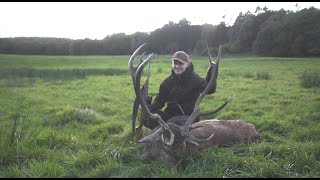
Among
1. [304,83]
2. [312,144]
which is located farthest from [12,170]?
[304,83]

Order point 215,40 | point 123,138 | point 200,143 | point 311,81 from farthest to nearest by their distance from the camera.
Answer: point 311,81 < point 215,40 < point 123,138 < point 200,143

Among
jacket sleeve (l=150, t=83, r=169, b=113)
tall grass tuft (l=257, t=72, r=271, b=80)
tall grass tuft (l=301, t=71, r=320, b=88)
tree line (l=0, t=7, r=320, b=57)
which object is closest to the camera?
jacket sleeve (l=150, t=83, r=169, b=113)

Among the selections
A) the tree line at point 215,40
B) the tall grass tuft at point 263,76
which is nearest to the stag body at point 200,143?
the tree line at point 215,40

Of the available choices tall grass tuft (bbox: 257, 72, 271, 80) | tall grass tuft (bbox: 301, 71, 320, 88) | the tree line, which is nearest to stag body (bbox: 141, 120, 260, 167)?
the tree line

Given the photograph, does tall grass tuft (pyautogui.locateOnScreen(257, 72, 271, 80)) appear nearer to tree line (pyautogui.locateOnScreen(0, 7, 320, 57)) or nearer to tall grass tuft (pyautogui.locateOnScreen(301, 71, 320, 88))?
tree line (pyautogui.locateOnScreen(0, 7, 320, 57))

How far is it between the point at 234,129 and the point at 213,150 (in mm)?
848

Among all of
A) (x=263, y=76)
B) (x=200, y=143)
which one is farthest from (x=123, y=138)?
(x=263, y=76)

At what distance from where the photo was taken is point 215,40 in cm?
917

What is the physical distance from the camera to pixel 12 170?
4.57 m

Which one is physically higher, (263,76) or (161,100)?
(161,100)

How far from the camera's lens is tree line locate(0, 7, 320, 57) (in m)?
9.01

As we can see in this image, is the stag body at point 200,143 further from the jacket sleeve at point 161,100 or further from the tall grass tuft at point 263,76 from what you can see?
the tall grass tuft at point 263,76

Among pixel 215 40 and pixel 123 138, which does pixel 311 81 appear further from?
pixel 123 138

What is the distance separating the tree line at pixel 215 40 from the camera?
9.01m
